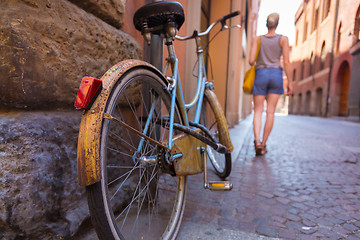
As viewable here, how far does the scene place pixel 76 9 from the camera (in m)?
1.21

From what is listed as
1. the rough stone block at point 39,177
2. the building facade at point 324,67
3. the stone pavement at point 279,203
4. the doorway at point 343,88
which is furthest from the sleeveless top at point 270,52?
the doorway at point 343,88

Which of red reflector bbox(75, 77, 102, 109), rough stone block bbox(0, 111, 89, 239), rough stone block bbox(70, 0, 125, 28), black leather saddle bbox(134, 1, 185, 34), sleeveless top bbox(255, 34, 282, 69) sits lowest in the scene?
rough stone block bbox(0, 111, 89, 239)

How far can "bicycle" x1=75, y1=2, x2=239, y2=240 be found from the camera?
2.75 feet

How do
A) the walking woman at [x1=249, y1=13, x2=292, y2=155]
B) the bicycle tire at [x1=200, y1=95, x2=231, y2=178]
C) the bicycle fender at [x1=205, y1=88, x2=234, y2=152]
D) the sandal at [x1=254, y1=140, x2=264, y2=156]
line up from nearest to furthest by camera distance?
the bicycle fender at [x1=205, y1=88, x2=234, y2=152], the bicycle tire at [x1=200, y1=95, x2=231, y2=178], the walking woman at [x1=249, y1=13, x2=292, y2=155], the sandal at [x1=254, y1=140, x2=264, y2=156]

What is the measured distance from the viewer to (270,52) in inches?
137

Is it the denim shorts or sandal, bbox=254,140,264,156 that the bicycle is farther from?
sandal, bbox=254,140,264,156

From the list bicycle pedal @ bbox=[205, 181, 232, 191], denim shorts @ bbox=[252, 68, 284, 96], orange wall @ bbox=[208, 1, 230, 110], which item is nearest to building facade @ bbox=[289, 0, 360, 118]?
denim shorts @ bbox=[252, 68, 284, 96]

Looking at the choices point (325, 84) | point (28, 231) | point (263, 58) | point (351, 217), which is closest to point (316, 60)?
point (325, 84)

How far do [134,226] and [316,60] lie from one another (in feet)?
87.5

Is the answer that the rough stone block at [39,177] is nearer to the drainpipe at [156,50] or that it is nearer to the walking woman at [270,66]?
the drainpipe at [156,50]

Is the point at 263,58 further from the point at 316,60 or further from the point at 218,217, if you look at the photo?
the point at 316,60

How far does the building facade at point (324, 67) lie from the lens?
10070 millimetres

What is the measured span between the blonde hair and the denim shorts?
0.69 m

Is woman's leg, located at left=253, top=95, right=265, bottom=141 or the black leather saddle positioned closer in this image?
the black leather saddle
